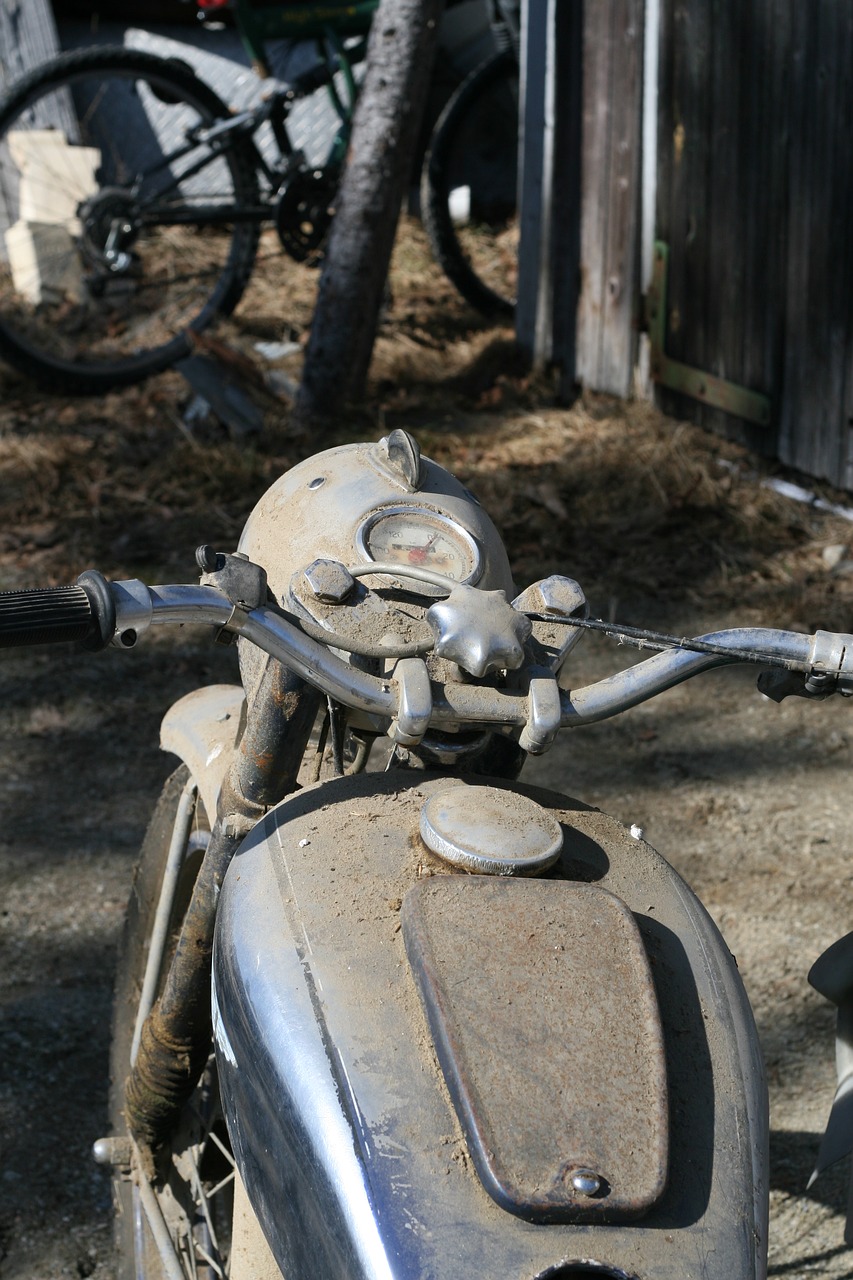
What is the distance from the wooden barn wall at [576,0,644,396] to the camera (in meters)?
4.91

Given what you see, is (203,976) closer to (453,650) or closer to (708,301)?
(453,650)

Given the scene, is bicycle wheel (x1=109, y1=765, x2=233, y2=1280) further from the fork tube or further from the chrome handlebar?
the chrome handlebar

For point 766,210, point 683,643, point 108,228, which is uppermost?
point 683,643

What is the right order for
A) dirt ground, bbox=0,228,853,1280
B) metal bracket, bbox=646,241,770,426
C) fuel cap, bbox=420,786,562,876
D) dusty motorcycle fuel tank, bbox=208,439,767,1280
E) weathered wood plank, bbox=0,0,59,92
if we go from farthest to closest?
weathered wood plank, bbox=0,0,59,92 → metal bracket, bbox=646,241,770,426 → dirt ground, bbox=0,228,853,1280 → fuel cap, bbox=420,786,562,876 → dusty motorcycle fuel tank, bbox=208,439,767,1280

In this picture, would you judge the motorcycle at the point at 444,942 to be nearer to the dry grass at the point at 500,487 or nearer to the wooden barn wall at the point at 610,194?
the dry grass at the point at 500,487

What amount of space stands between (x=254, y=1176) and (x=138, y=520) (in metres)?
3.46

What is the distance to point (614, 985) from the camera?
1.00m

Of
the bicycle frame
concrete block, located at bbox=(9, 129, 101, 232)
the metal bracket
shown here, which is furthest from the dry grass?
the bicycle frame

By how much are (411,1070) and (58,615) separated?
1.55 ft

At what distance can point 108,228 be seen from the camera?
212 inches

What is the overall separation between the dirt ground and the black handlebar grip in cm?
125

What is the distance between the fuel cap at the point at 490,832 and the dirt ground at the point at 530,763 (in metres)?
1.21

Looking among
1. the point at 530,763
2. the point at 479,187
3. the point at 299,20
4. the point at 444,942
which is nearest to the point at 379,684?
the point at 444,942

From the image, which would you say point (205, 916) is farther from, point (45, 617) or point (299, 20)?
point (299, 20)
